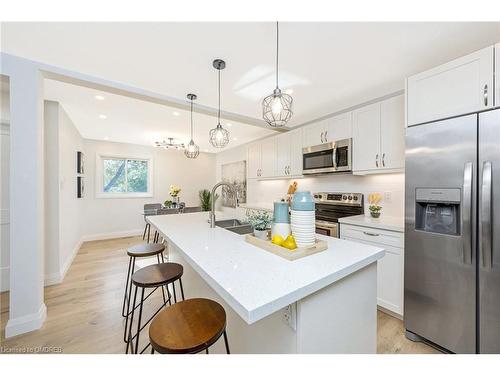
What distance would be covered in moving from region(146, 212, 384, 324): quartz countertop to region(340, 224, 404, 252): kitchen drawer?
0.93 meters

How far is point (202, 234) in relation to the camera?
1.56m

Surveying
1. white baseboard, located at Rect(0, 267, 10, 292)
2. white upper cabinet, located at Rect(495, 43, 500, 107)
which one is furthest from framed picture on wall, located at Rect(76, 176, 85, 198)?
white upper cabinet, located at Rect(495, 43, 500, 107)

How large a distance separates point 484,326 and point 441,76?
178 centimetres

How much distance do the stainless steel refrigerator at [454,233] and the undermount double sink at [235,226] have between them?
134cm

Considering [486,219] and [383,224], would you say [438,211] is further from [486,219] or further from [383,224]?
[383,224]

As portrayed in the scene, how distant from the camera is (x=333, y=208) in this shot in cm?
307

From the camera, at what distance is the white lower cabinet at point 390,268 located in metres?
1.89

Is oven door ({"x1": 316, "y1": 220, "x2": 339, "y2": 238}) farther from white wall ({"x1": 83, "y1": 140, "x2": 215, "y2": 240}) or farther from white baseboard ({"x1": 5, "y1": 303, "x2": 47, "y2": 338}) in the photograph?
white wall ({"x1": 83, "y1": 140, "x2": 215, "y2": 240})

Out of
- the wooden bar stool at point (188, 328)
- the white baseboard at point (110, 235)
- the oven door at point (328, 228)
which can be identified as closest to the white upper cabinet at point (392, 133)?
the oven door at point (328, 228)

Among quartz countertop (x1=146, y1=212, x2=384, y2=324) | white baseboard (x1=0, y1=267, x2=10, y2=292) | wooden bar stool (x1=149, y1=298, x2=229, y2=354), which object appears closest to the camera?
quartz countertop (x1=146, y1=212, x2=384, y2=324)

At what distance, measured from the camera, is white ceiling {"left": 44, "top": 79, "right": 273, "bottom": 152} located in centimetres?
259
